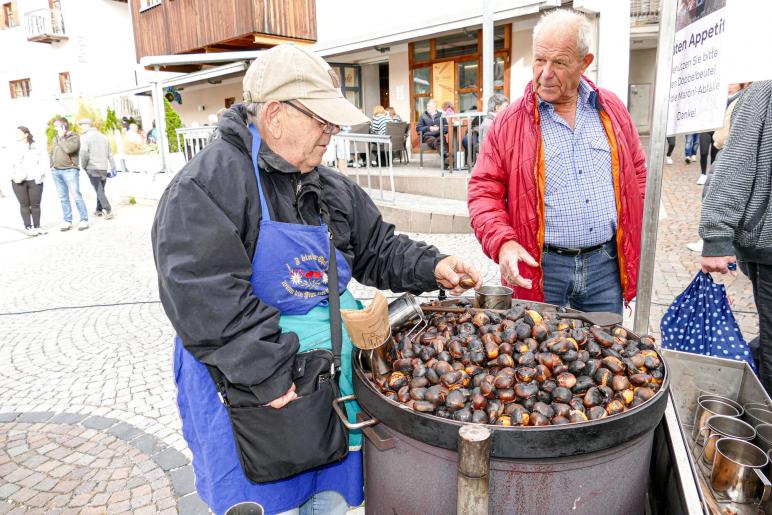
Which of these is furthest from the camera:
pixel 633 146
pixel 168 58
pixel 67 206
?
pixel 168 58

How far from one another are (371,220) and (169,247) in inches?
35.8

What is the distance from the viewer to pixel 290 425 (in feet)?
5.55

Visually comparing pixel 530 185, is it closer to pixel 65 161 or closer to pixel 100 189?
pixel 65 161

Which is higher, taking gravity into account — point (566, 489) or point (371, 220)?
point (371, 220)

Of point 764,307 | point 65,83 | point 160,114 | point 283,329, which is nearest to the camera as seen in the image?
point 283,329

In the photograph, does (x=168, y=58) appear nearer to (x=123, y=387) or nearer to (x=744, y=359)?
(x=123, y=387)

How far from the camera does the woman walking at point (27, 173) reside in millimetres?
10078

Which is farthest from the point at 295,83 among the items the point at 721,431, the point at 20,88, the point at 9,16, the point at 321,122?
the point at 9,16

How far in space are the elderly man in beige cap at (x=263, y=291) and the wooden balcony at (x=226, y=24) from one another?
1306cm

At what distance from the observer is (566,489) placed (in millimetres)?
1455

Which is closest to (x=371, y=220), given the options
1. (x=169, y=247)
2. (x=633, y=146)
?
(x=169, y=247)

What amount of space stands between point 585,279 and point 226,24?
554 inches

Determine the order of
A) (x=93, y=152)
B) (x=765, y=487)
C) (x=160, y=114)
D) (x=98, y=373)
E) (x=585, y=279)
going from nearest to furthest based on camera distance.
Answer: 1. (x=765, y=487)
2. (x=585, y=279)
3. (x=98, y=373)
4. (x=93, y=152)
5. (x=160, y=114)

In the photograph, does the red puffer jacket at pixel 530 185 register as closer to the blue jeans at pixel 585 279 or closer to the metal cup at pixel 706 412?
the blue jeans at pixel 585 279
